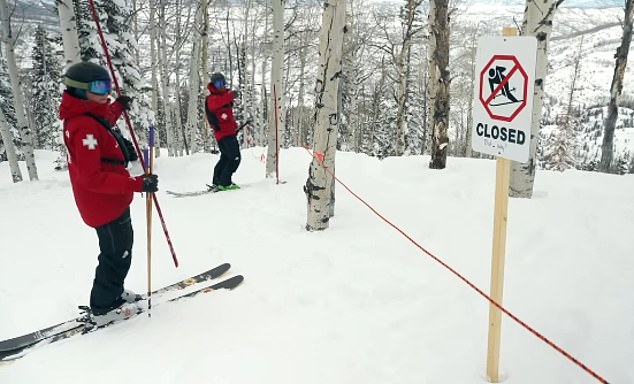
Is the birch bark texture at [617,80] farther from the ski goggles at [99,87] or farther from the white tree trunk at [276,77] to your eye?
the ski goggles at [99,87]

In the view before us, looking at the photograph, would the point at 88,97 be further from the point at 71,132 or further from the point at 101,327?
the point at 101,327

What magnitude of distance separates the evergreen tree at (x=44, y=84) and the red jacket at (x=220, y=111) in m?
24.1

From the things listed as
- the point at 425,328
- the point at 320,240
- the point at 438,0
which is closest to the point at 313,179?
the point at 320,240

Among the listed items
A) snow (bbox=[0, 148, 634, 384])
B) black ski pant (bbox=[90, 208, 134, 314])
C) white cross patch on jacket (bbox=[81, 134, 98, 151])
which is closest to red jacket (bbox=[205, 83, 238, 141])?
snow (bbox=[0, 148, 634, 384])

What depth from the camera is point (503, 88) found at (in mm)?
2369

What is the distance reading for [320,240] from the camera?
528 cm

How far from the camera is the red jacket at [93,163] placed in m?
3.20

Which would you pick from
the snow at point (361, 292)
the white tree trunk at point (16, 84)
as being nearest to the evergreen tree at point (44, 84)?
the white tree trunk at point (16, 84)

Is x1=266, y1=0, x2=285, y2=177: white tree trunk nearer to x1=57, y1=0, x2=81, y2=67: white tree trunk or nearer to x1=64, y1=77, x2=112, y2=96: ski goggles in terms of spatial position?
x1=57, y1=0, x2=81, y2=67: white tree trunk

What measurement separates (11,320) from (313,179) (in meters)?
3.59

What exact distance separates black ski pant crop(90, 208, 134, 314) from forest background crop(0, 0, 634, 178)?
10.4 feet

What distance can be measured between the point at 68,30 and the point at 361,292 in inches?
324

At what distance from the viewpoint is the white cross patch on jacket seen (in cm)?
319

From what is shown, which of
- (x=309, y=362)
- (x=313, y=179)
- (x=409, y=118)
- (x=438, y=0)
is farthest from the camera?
(x=409, y=118)
